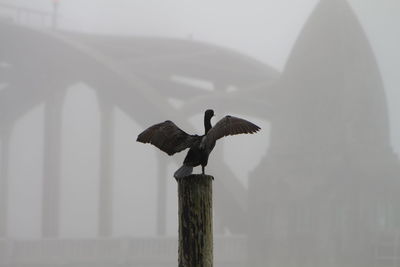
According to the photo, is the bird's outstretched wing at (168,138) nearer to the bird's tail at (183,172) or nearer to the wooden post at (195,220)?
the bird's tail at (183,172)

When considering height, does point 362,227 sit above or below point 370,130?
below

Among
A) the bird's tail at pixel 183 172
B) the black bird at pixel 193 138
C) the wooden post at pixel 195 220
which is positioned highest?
the black bird at pixel 193 138

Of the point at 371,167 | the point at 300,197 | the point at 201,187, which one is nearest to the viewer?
the point at 201,187

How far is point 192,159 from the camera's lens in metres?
3.79

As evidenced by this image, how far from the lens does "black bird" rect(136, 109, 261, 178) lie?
149 inches

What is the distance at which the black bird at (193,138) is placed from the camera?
3787mm

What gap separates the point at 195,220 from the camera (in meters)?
3.63

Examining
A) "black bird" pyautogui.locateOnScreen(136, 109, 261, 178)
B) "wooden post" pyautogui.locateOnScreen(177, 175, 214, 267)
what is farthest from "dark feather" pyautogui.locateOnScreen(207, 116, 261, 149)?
"wooden post" pyautogui.locateOnScreen(177, 175, 214, 267)

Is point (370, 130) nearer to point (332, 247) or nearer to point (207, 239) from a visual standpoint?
point (332, 247)

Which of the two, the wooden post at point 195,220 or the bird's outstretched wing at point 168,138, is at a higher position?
the bird's outstretched wing at point 168,138

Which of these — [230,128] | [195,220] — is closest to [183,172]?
[195,220]

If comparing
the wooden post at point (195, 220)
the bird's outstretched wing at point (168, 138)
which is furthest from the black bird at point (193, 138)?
the wooden post at point (195, 220)

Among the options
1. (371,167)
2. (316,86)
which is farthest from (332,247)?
(316,86)

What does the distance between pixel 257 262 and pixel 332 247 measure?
284cm
